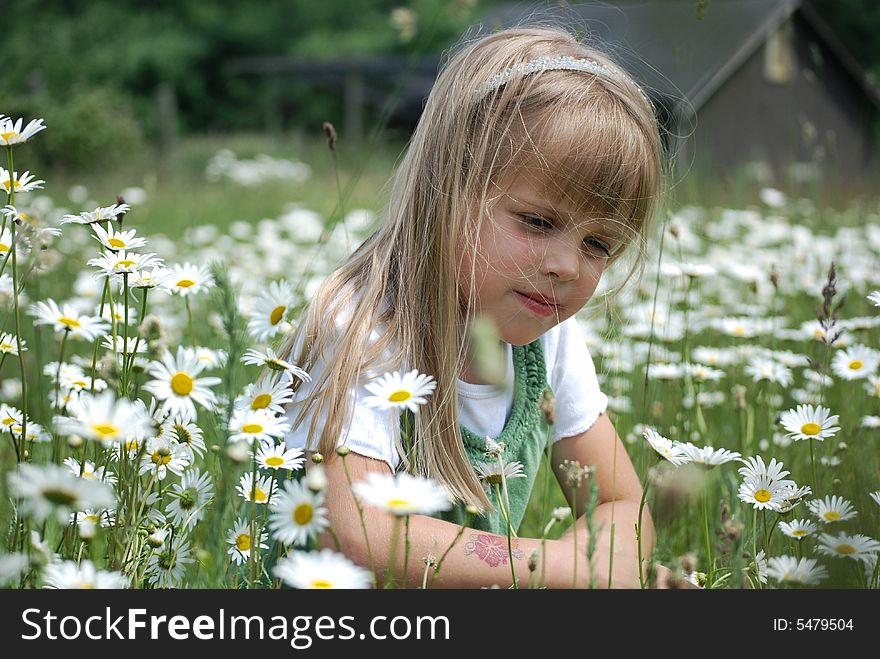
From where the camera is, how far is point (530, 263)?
119cm

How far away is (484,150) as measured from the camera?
1269mm

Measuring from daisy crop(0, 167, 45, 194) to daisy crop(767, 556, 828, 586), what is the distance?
0.86 m

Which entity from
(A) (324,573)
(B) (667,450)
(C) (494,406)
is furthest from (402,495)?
(C) (494,406)

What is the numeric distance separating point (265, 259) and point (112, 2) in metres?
18.4

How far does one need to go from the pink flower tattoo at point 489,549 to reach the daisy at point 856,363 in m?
0.86

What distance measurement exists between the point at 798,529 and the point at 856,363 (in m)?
0.79

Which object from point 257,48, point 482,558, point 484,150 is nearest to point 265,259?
point 484,150

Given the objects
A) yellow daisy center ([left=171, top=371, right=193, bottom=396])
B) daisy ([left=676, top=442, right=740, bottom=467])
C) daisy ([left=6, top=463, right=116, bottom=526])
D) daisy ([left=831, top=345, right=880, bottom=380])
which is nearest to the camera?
daisy ([left=6, top=463, right=116, bottom=526])

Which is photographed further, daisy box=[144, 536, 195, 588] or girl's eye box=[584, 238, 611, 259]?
girl's eye box=[584, 238, 611, 259]

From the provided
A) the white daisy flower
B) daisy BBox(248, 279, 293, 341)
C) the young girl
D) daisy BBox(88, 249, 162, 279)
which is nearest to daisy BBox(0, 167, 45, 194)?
daisy BBox(88, 249, 162, 279)

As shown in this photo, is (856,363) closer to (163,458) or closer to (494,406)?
(494,406)

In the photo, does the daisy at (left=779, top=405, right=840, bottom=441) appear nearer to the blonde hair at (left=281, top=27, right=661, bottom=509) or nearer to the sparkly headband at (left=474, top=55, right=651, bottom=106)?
the blonde hair at (left=281, top=27, right=661, bottom=509)

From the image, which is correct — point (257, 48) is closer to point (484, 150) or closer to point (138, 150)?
point (138, 150)

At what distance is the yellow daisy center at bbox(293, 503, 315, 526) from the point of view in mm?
745
